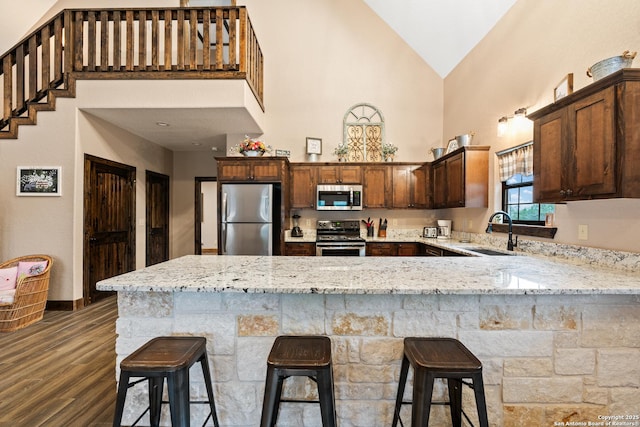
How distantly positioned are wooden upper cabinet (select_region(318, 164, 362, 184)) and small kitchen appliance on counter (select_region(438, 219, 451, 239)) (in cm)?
141

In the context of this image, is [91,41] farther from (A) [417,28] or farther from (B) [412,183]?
(B) [412,183]

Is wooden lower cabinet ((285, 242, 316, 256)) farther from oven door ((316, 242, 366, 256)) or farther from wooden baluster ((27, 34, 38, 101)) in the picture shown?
wooden baluster ((27, 34, 38, 101))

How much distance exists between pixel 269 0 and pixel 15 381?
Answer: 5.69 meters

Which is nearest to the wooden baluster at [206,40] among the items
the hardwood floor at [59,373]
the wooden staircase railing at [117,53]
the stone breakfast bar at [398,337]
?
the wooden staircase railing at [117,53]

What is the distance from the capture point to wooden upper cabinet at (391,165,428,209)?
183 inches

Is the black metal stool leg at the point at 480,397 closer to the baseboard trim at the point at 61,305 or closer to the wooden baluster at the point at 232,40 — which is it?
the wooden baluster at the point at 232,40

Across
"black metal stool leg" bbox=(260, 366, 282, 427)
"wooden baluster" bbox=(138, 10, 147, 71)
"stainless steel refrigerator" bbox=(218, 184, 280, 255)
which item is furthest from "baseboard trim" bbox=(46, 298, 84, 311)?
"black metal stool leg" bbox=(260, 366, 282, 427)

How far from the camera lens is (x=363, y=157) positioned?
4.96 metres

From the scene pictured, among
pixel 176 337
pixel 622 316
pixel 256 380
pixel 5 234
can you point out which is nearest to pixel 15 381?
pixel 176 337

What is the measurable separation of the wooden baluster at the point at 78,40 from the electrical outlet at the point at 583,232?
539cm

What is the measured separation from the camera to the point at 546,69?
2.66 meters

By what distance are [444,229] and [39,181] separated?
17.8ft

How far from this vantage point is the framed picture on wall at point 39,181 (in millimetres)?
3570

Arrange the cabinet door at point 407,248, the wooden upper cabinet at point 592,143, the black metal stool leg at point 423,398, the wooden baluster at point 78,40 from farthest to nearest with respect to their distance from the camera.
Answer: the cabinet door at point 407,248 → the wooden baluster at point 78,40 → the wooden upper cabinet at point 592,143 → the black metal stool leg at point 423,398
